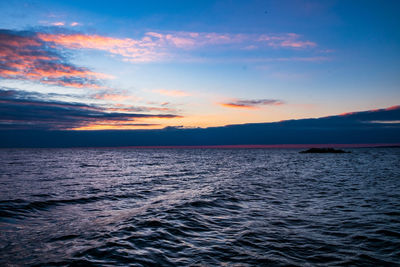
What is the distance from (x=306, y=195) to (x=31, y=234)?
1734cm

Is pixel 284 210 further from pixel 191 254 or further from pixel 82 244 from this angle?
pixel 82 244

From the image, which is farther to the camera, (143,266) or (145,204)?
(145,204)

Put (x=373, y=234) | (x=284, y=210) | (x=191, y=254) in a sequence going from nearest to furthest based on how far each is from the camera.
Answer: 1. (x=191, y=254)
2. (x=373, y=234)
3. (x=284, y=210)

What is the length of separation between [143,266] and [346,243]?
6.94 meters

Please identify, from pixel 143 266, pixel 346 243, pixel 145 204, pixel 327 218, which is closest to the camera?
pixel 143 266

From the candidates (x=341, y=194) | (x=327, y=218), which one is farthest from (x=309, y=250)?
(x=341, y=194)

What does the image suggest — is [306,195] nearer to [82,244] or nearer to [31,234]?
[82,244]

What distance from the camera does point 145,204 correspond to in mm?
15703

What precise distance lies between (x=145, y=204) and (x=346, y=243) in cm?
1150

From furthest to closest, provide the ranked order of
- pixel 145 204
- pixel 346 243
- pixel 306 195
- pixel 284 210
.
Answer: pixel 306 195 → pixel 145 204 → pixel 284 210 → pixel 346 243

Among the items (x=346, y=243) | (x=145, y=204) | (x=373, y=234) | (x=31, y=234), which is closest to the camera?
(x=346, y=243)

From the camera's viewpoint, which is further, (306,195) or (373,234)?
(306,195)

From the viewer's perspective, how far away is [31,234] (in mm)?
9820

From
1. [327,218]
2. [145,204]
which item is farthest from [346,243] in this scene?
[145,204]
